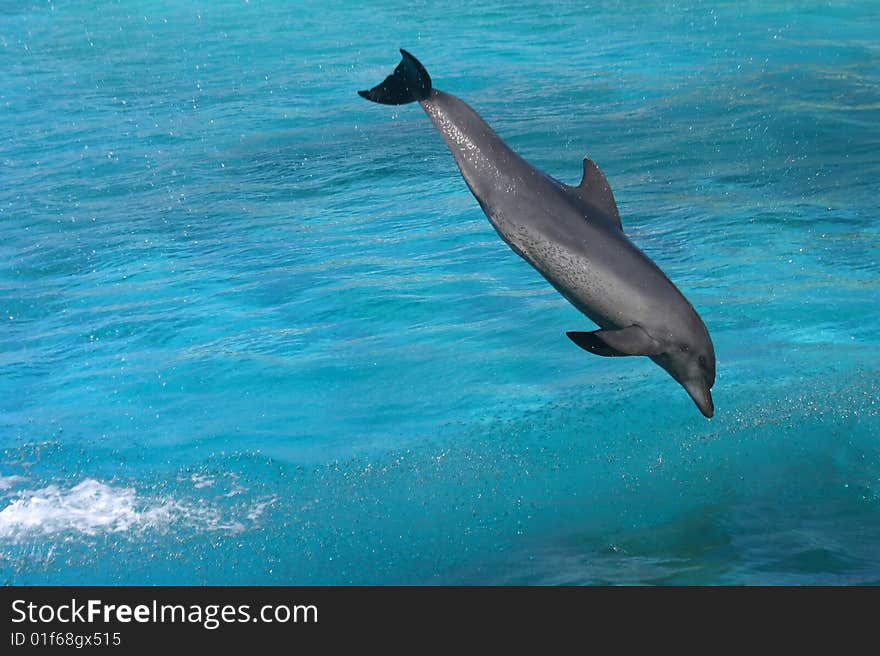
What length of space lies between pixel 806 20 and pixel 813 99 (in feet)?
21.0

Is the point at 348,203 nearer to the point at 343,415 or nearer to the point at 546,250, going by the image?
the point at 343,415

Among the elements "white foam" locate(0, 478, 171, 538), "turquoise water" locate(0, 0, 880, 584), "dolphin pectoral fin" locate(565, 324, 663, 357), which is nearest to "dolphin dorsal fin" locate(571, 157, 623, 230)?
"dolphin pectoral fin" locate(565, 324, 663, 357)

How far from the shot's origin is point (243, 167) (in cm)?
1236

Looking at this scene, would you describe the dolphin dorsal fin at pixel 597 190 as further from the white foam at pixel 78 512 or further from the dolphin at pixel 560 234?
the white foam at pixel 78 512

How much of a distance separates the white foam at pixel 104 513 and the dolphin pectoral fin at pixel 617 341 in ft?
7.24

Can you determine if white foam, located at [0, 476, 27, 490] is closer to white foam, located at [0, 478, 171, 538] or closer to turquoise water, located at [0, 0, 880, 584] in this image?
turquoise water, located at [0, 0, 880, 584]

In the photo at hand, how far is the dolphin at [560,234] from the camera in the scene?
14.6 feet

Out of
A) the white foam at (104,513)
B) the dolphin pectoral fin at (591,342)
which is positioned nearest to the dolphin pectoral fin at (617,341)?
the dolphin pectoral fin at (591,342)

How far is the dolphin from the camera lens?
4.44 metres

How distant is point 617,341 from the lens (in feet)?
14.1

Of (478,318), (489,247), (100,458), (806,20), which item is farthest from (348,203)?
(806,20)

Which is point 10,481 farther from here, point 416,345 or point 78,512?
point 416,345

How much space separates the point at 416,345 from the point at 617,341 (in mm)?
3576

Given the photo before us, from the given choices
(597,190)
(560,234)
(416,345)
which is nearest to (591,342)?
(560,234)
